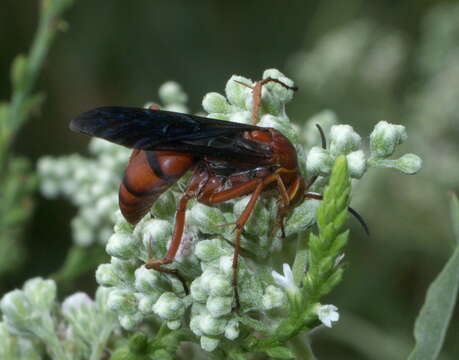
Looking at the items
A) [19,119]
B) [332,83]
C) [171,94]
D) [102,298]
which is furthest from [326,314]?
[332,83]

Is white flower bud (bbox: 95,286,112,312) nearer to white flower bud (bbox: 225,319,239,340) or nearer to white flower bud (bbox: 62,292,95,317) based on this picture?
white flower bud (bbox: 62,292,95,317)

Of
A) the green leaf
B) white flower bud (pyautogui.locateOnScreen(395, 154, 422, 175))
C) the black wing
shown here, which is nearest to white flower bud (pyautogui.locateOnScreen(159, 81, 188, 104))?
the black wing

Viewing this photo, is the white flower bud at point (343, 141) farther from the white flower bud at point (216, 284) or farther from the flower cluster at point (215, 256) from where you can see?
the white flower bud at point (216, 284)

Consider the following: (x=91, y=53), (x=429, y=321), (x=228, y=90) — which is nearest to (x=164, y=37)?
(x=91, y=53)

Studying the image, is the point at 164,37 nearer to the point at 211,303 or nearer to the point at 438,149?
the point at 438,149

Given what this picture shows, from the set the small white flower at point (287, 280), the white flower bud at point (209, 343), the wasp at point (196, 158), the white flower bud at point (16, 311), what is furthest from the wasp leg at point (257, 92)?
the white flower bud at point (16, 311)

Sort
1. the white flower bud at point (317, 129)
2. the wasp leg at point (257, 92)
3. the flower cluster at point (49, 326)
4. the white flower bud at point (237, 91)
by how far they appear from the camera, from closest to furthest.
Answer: the wasp leg at point (257, 92), the white flower bud at point (237, 91), the flower cluster at point (49, 326), the white flower bud at point (317, 129)
